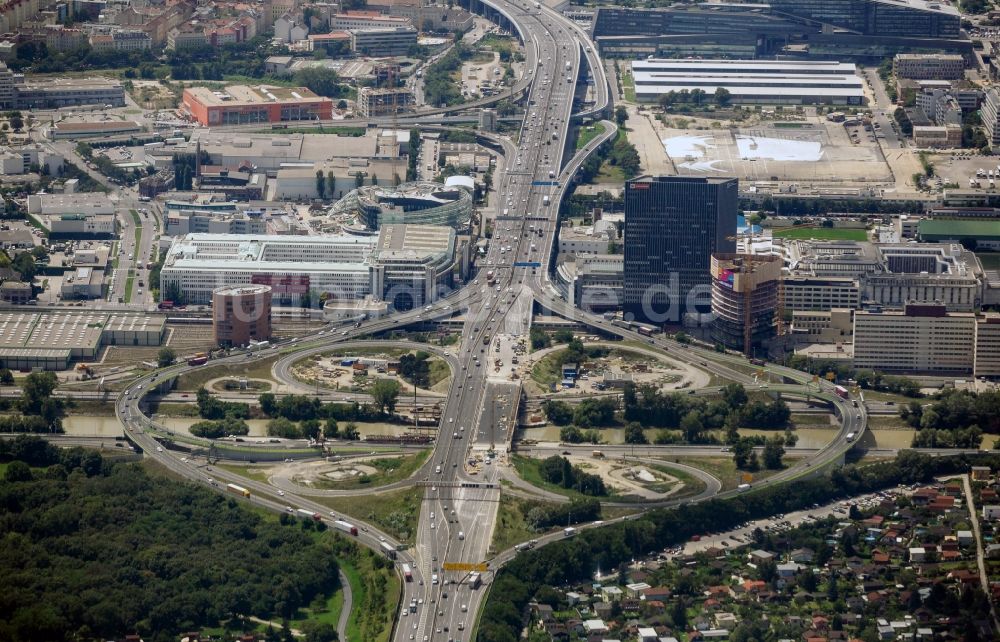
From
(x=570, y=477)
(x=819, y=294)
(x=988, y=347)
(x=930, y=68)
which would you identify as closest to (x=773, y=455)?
(x=570, y=477)

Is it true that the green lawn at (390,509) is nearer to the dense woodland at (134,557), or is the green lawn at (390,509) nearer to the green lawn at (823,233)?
the dense woodland at (134,557)

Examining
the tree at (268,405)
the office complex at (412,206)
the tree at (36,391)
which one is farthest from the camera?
the office complex at (412,206)

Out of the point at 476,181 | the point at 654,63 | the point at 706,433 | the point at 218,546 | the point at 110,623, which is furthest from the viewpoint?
the point at 654,63

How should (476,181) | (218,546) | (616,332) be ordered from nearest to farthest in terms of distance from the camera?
(218,546), (616,332), (476,181)

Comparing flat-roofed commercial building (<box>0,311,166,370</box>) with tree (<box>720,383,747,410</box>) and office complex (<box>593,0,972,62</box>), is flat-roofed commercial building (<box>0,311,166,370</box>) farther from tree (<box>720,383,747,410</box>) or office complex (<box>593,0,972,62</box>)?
office complex (<box>593,0,972,62</box>)

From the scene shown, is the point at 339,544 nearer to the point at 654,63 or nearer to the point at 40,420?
the point at 40,420

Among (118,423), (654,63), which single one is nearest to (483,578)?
(118,423)

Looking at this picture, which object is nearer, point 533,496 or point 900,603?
point 900,603

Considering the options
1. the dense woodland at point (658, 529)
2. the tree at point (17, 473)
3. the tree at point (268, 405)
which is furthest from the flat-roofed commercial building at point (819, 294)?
the tree at point (17, 473)
